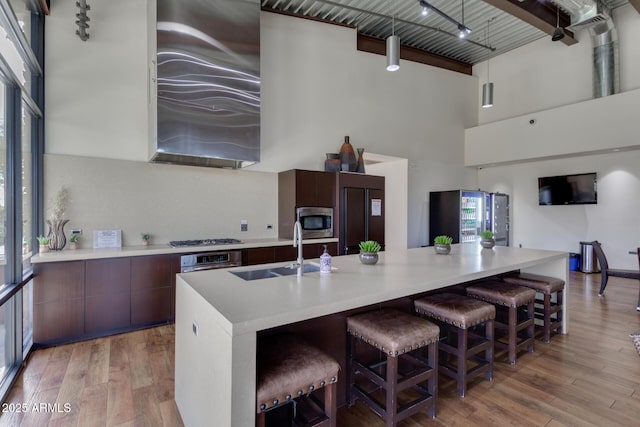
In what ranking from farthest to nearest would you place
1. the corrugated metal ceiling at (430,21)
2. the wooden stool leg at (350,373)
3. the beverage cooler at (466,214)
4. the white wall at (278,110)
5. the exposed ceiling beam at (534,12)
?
1. the beverage cooler at (466,214)
2. the corrugated metal ceiling at (430,21)
3. the exposed ceiling beam at (534,12)
4. the white wall at (278,110)
5. the wooden stool leg at (350,373)

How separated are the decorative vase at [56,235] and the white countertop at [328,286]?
2.19 m

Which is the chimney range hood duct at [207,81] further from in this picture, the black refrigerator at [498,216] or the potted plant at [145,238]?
the black refrigerator at [498,216]

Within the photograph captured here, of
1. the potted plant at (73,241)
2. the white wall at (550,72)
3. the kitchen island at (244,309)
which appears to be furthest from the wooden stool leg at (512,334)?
the white wall at (550,72)

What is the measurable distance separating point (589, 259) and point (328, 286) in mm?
6451

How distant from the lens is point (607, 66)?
5.27 m

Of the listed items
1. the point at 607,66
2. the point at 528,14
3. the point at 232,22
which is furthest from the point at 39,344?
the point at 607,66

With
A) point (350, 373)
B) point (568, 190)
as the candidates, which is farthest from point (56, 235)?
point (568, 190)

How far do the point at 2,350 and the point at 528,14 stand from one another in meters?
7.06

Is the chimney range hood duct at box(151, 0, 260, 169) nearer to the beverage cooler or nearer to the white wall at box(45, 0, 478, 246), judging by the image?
the white wall at box(45, 0, 478, 246)

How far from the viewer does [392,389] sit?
1615 mm

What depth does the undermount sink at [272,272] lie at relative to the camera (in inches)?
79.8

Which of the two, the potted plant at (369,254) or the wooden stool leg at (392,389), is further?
the potted plant at (369,254)

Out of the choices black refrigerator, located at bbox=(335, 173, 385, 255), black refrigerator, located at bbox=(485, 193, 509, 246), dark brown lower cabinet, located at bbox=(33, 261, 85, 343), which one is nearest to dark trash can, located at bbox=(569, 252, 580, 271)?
black refrigerator, located at bbox=(485, 193, 509, 246)

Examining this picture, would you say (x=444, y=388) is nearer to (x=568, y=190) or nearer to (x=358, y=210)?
(x=358, y=210)
